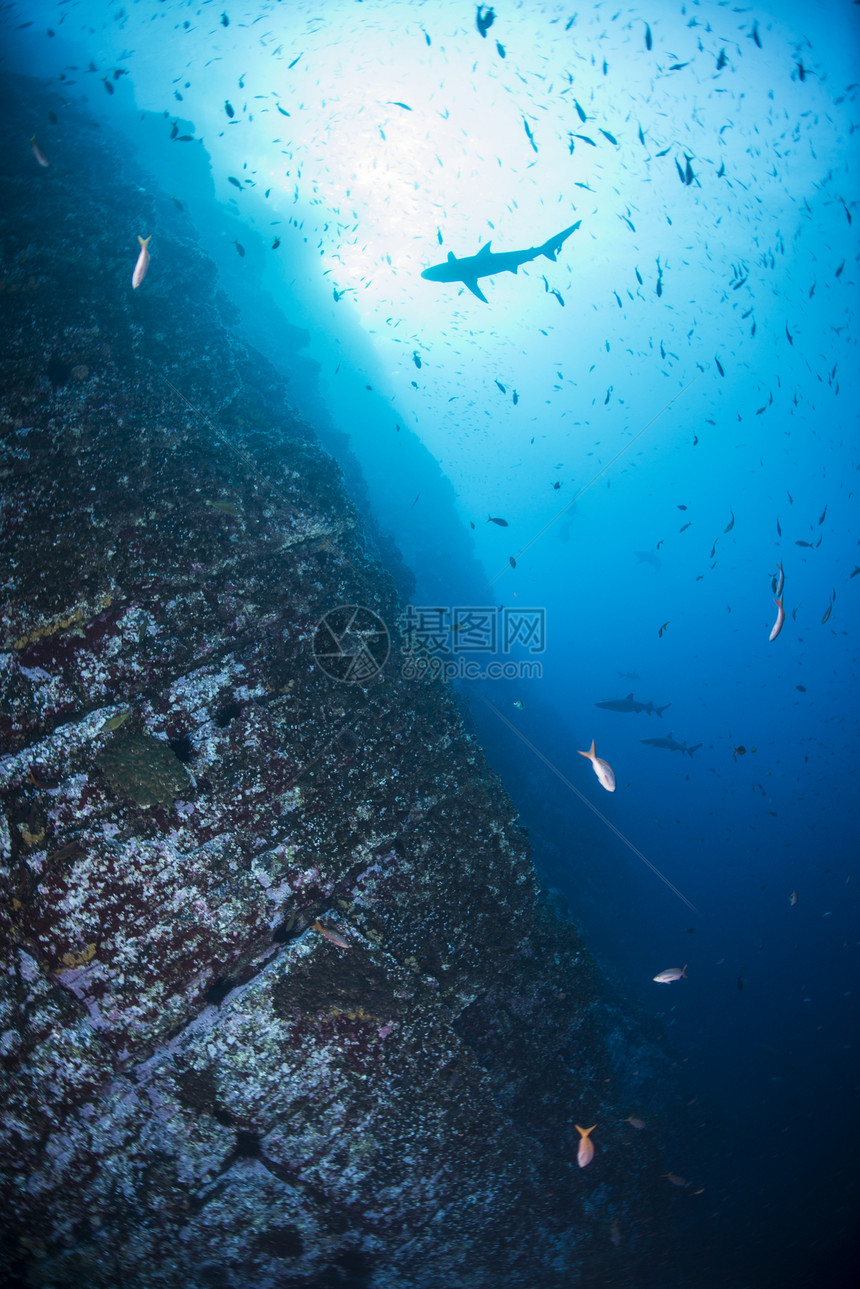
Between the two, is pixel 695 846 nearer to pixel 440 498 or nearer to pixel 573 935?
pixel 440 498

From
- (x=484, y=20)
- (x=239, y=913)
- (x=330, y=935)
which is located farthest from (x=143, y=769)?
(x=484, y=20)

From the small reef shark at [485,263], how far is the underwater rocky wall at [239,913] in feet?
21.5

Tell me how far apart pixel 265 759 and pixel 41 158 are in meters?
6.07

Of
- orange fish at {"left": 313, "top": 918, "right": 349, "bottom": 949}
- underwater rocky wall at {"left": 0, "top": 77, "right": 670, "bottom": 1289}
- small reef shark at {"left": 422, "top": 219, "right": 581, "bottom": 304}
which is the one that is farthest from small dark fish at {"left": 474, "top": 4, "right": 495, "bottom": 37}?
orange fish at {"left": 313, "top": 918, "right": 349, "bottom": 949}

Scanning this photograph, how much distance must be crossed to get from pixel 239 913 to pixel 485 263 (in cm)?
985

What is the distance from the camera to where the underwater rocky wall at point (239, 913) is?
2576mm

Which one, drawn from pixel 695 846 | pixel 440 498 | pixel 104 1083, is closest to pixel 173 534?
pixel 104 1083

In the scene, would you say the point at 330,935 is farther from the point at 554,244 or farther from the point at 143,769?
the point at 554,244

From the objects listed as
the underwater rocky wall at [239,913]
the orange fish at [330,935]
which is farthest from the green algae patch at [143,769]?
the orange fish at [330,935]

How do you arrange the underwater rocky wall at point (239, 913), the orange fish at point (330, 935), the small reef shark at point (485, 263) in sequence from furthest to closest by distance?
the small reef shark at point (485, 263) → the orange fish at point (330, 935) → the underwater rocky wall at point (239, 913)

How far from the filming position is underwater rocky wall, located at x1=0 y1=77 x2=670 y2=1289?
258 centimetres

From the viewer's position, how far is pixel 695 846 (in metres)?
27.8

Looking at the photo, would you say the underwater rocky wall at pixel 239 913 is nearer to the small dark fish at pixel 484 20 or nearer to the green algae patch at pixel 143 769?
the green algae patch at pixel 143 769

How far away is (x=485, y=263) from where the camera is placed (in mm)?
7715
